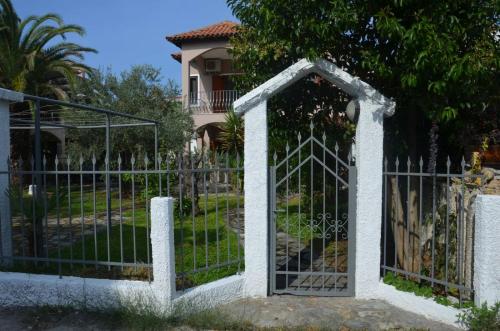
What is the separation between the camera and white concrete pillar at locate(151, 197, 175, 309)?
4.48 m

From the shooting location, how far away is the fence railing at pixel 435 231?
446 centimetres

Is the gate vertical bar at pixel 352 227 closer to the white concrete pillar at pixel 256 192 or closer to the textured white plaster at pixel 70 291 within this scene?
the white concrete pillar at pixel 256 192

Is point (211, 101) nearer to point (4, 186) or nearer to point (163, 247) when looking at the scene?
point (4, 186)

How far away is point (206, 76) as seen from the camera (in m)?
22.4

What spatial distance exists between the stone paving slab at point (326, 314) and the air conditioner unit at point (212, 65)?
18447mm

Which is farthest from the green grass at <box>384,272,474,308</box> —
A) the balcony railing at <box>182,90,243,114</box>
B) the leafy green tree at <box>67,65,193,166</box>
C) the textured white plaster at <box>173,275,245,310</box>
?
the balcony railing at <box>182,90,243,114</box>

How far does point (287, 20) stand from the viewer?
5.10 m

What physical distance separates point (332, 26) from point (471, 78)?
1578 millimetres

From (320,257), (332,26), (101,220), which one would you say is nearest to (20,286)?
(320,257)

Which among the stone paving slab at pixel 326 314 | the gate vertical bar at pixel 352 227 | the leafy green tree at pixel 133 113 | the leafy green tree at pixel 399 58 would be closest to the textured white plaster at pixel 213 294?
the stone paving slab at pixel 326 314

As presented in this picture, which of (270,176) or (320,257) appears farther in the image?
(320,257)

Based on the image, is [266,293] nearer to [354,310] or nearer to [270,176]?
[354,310]

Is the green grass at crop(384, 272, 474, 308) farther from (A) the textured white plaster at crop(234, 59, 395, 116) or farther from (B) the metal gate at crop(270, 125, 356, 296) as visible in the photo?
(A) the textured white plaster at crop(234, 59, 395, 116)

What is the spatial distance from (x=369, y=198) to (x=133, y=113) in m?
12.6
